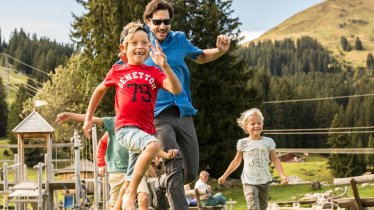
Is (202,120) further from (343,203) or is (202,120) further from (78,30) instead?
(343,203)

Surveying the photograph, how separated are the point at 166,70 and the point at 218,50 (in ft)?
4.88

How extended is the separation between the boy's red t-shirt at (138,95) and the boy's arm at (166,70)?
0.45 feet

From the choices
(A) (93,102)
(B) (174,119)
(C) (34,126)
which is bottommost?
(C) (34,126)

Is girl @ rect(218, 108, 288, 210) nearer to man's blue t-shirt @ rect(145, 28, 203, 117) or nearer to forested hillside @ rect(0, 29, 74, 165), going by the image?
man's blue t-shirt @ rect(145, 28, 203, 117)

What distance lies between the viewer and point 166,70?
234 inches

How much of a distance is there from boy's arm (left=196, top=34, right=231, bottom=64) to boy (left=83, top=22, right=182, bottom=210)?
0.99m

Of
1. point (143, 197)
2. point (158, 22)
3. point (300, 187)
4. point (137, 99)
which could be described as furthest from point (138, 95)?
point (300, 187)

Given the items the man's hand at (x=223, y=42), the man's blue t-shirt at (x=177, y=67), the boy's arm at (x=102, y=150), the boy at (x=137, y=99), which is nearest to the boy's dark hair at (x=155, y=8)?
the man's blue t-shirt at (x=177, y=67)

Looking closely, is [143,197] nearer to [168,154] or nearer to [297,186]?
[168,154]

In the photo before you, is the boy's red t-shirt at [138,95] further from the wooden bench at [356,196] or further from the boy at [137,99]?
the wooden bench at [356,196]

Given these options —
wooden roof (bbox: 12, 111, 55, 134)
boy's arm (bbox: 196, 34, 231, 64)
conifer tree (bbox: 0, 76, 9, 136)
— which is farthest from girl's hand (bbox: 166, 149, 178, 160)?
conifer tree (bbox: 0, 76, 9, 136)

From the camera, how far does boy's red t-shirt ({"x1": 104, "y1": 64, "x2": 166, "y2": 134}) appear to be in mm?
6246

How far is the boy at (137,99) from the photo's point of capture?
20.1 feet

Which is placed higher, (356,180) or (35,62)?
(35,62)
